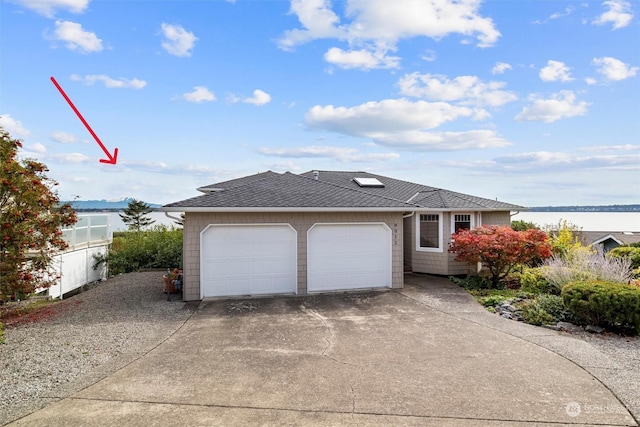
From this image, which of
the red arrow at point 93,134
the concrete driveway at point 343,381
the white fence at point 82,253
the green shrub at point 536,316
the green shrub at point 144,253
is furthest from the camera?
the green shrub at point 144,253

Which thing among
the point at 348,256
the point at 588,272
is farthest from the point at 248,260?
the point at 588,272

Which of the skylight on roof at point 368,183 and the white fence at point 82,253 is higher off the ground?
the skylight on roof at point 368,183

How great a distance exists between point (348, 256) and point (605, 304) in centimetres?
627

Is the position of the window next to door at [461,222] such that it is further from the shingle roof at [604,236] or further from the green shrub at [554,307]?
the shingle roof at [604,236]

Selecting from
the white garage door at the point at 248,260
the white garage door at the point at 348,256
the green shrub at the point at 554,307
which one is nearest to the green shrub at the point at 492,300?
the green shrub at the point at 554,307

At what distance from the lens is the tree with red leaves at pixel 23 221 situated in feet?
27.3

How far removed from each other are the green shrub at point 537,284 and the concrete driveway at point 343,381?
3809 mm

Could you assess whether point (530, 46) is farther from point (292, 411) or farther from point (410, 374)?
point (292, 411)

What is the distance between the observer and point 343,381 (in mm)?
5078

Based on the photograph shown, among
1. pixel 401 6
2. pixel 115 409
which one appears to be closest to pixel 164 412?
pixel 115 409

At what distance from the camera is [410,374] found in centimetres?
535

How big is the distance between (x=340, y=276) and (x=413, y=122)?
7.85 m

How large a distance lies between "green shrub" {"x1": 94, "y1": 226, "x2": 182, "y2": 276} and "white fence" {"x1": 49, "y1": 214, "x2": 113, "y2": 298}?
1.95 feet

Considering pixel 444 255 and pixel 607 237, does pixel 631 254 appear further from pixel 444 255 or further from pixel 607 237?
pixel 607 237
